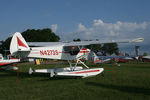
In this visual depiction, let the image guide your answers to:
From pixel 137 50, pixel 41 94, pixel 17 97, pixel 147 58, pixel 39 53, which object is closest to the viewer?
pixel 17 97

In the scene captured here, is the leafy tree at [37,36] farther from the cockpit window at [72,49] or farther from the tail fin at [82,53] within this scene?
the cockpit window at [72,49]

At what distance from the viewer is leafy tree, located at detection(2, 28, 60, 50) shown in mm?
61375

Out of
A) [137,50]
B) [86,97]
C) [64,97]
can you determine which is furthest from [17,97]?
[137,50]

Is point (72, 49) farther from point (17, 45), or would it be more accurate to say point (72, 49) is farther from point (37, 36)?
point (37, 36)

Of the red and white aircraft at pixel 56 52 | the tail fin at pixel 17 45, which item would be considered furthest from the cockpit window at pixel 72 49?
the tail fin at pixel 17 45

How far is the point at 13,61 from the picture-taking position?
51.2 ft

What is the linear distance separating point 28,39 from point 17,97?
5913cm

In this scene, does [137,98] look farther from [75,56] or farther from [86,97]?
[75,56]

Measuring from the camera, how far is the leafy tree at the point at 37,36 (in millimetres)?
61375

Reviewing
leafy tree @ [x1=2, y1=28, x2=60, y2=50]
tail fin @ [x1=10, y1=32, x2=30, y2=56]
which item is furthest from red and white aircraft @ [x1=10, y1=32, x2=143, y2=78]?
leafy tree @ [x1=2, y1=28, x2=60, y2=50]

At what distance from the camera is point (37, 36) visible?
61781 millimetres

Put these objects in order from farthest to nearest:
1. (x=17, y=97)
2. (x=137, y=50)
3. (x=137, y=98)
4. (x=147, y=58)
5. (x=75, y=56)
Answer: (x=137, y=50), (x=147, y=58), (x=75, y=56), (x=17, y=97), (x=137, y=98)

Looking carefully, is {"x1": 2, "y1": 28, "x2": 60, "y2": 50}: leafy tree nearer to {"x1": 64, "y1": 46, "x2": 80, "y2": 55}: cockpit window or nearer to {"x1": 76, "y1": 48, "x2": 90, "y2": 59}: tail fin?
{"x1": 76, "y1": 48, "x2": 90, "y2": 59}: tail fin

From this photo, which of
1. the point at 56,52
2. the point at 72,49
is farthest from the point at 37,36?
the point at 56,52
